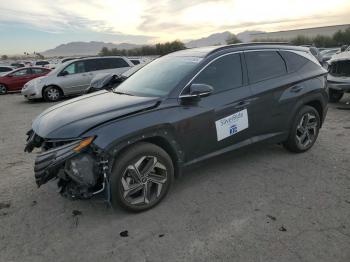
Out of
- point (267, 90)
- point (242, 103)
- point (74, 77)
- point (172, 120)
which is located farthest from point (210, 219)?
point (74, 77)

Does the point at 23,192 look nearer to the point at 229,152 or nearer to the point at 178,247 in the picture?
the point at 178,247

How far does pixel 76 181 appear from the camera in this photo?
3.35m

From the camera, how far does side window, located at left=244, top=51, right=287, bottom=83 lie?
15.3 feet

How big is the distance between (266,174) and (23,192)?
3.25 metres

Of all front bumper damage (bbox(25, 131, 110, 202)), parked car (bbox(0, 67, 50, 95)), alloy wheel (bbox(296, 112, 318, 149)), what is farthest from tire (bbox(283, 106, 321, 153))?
parked car (bbox(0, 67, 50, 95))

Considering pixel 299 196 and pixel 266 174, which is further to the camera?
pixel 266 174

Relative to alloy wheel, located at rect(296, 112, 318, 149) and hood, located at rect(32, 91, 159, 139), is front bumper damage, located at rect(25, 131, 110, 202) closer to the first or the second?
hood, located at rect(32, 91, 159, 139)

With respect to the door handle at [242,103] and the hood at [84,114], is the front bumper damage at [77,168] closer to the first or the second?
the hood at [84,114]

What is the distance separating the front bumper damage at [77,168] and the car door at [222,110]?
3.53 ft

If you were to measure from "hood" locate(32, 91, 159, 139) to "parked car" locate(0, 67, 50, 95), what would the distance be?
49.5 ft

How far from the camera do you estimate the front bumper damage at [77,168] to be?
334cm

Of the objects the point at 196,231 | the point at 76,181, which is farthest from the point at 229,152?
the point at 76,181

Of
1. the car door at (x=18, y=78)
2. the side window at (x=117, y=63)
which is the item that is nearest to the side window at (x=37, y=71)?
the car door at (x=18, y=78)

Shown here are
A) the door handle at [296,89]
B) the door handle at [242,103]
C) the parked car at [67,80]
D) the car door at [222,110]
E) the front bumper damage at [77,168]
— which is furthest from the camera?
the parked car at [67,80]
